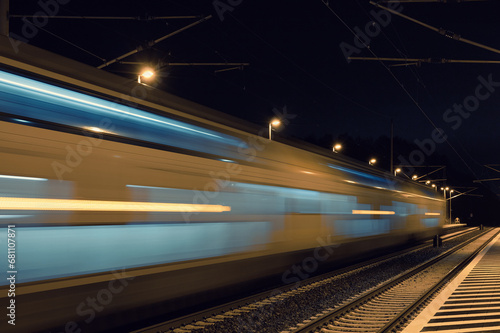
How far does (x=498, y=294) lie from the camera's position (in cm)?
1158

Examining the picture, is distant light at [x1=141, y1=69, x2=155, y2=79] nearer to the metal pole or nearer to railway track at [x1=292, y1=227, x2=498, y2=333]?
the metal pole

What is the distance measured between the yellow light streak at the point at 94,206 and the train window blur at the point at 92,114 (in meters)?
0.86

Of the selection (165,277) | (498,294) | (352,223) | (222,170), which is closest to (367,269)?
(352,223)

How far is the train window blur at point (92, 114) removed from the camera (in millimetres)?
5359

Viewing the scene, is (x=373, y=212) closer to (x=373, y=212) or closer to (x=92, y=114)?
(x=373, y=212)

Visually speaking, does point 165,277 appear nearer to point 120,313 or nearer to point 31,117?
point 120,313

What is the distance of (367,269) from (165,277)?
9654 mm

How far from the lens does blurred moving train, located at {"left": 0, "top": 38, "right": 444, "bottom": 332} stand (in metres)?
5.25

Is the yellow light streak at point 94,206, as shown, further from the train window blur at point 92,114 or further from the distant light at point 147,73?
the distant light at point 147,73

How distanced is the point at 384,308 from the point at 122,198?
5.99 metres

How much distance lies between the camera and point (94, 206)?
19.4 ft

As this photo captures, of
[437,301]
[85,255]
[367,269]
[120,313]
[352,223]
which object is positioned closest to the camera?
[85,255]

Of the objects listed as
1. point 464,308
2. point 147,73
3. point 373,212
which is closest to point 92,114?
point 147,73

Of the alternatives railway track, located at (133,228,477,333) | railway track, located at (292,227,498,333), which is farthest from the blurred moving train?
railway track, located at (292,227,498,333)
